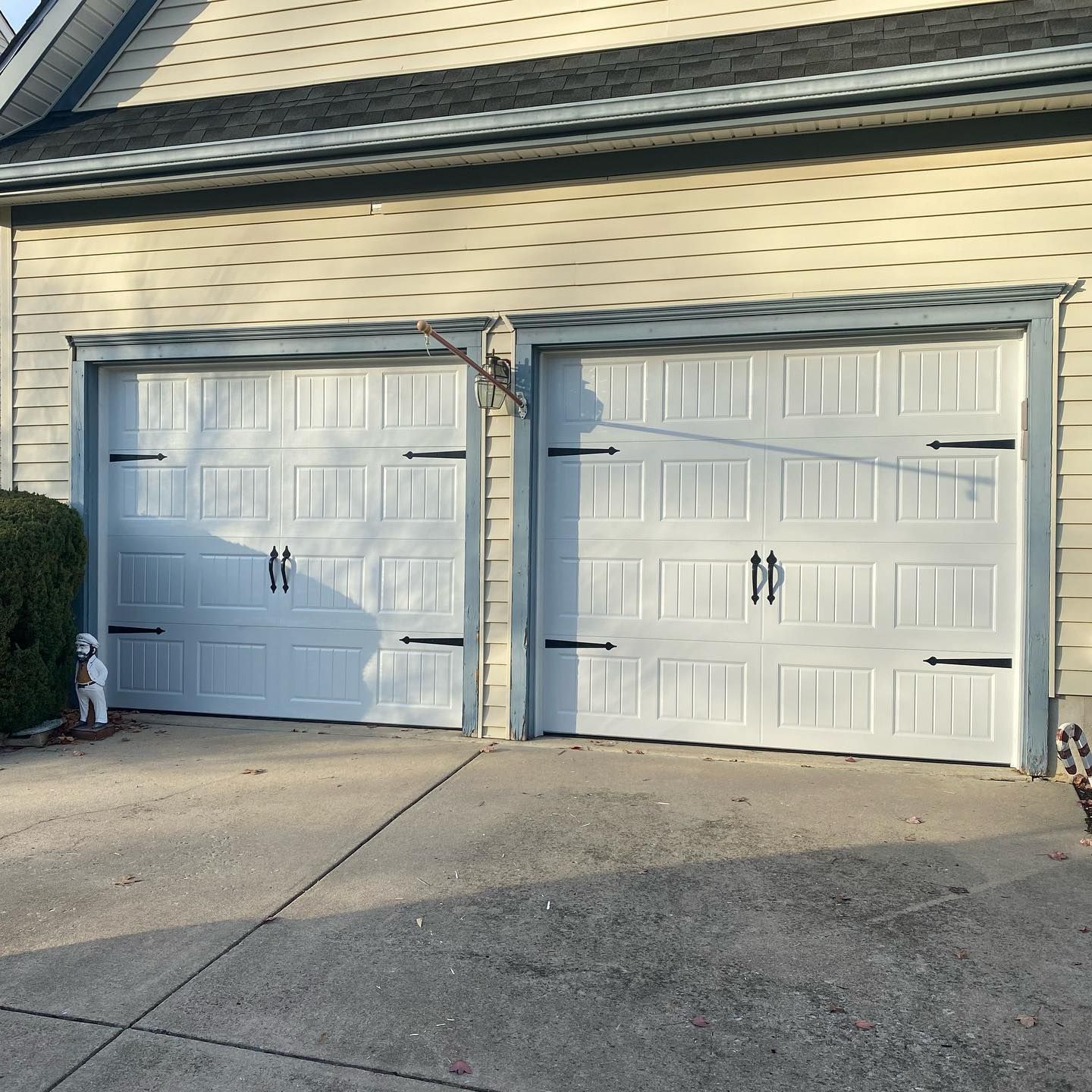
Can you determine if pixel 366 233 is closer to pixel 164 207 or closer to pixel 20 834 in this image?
pixel 164 207

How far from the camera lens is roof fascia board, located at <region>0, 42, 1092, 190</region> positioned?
4793 millimetres

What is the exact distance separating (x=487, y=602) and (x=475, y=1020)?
3383mm

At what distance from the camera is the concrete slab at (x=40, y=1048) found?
2449mm

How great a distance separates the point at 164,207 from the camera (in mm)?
6496

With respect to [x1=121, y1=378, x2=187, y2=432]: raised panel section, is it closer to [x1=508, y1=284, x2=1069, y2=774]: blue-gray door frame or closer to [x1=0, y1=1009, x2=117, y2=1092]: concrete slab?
[x1=508, y1=284, x2=1069, y2=774]: blue-gray door frame

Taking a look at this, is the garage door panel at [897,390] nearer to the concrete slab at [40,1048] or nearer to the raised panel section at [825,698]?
the raised panel section at [825,698]

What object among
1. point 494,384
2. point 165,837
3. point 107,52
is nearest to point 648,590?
point 494,384

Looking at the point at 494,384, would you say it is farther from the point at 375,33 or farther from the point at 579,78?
the point at 375,33

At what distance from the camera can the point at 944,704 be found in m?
5.38

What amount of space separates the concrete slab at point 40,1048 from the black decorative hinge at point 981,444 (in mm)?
4666

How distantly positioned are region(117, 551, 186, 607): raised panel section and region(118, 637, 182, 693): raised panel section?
0.88 feet

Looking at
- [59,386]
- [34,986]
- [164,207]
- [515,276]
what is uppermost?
[164,207]

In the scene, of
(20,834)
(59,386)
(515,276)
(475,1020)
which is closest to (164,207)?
(59,386)

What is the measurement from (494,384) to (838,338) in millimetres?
1970
